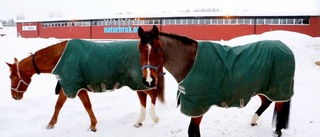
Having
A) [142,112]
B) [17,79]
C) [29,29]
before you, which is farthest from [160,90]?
[29,29]

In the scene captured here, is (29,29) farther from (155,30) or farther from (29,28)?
(155,30)

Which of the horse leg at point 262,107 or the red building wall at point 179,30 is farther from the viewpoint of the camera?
the red building wall at point 179,30

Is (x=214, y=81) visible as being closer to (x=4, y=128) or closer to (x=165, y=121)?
(x=165, y=121)

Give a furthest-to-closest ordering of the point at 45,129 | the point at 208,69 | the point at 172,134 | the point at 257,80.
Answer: the point at 45,129 < the point at 172,134 < the point at 257,80 < the point at 208,69

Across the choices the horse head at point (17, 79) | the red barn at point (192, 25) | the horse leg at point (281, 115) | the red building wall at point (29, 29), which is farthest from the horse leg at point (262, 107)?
the red building wall at point (29, 29)

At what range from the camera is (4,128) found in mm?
5348

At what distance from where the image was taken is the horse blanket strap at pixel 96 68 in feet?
16.4

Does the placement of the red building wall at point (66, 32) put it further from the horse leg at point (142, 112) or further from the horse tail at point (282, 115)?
the horse tail at point (282, 115)

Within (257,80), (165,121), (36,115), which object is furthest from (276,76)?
(36,115)

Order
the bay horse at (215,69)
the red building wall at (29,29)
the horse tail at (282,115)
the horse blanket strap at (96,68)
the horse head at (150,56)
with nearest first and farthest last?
the horse head at (150,56), the bay horse at (215,69), the horse tail at (282,115), the horse blanket strap at (96,68), the red building wall at (29,29)

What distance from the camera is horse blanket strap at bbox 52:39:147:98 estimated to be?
500 centimetres

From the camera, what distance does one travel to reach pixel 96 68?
203 inches

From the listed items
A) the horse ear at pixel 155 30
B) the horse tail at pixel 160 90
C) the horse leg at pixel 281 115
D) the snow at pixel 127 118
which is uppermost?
the horse ear at pixel 155 30

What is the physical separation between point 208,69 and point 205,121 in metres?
2.11
